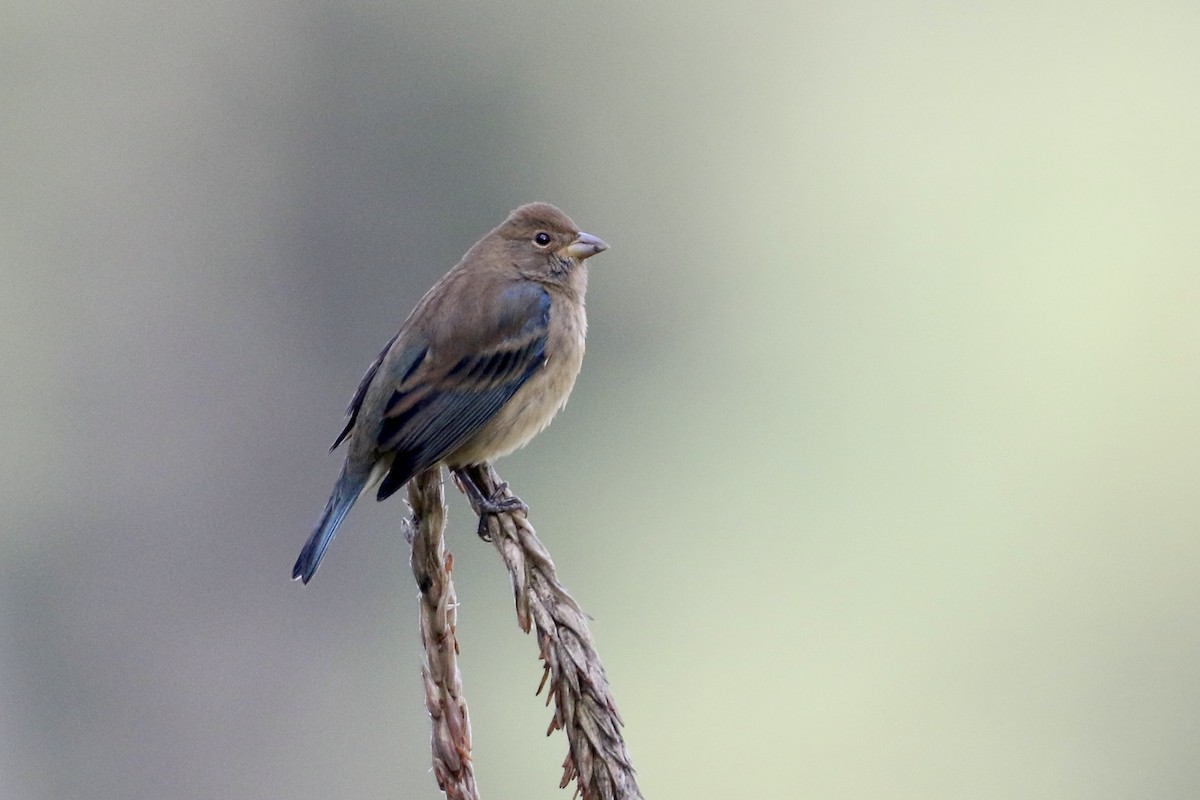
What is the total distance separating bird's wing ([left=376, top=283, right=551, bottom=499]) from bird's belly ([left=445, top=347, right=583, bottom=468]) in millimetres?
45

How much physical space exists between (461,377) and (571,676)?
2.91 m

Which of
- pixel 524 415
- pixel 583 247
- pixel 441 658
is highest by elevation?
pixel 583 247

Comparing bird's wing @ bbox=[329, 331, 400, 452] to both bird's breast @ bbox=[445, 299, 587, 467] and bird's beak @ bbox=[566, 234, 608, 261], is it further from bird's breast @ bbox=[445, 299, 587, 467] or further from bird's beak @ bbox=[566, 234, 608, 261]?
bird's beak @ bbox=[566, 234, 608, 261]

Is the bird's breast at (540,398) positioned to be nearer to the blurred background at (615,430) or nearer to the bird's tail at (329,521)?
the bird's tail at (329,521)

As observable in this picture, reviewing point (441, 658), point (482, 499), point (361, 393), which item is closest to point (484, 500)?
point (482, 499)

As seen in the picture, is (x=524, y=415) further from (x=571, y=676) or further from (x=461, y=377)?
(x=571, y=676)

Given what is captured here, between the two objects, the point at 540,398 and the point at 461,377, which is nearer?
the point at 461,377

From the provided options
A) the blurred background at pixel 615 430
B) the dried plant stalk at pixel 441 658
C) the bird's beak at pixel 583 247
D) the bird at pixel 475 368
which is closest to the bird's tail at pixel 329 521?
the bird at pixel 475 368

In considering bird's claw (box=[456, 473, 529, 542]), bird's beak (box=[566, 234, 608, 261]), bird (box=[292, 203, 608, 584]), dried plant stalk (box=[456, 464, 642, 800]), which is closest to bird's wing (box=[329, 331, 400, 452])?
bird (box=[292, 203, 608, 584])

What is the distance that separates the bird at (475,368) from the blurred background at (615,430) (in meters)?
8.83

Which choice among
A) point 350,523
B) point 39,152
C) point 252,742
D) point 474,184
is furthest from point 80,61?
point 252,742

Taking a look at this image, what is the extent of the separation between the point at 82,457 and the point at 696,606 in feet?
32.8

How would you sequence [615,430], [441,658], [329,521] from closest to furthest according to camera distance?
1. [441,658]
2. [329,521]
3. [615,430]

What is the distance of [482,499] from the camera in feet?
16.7
